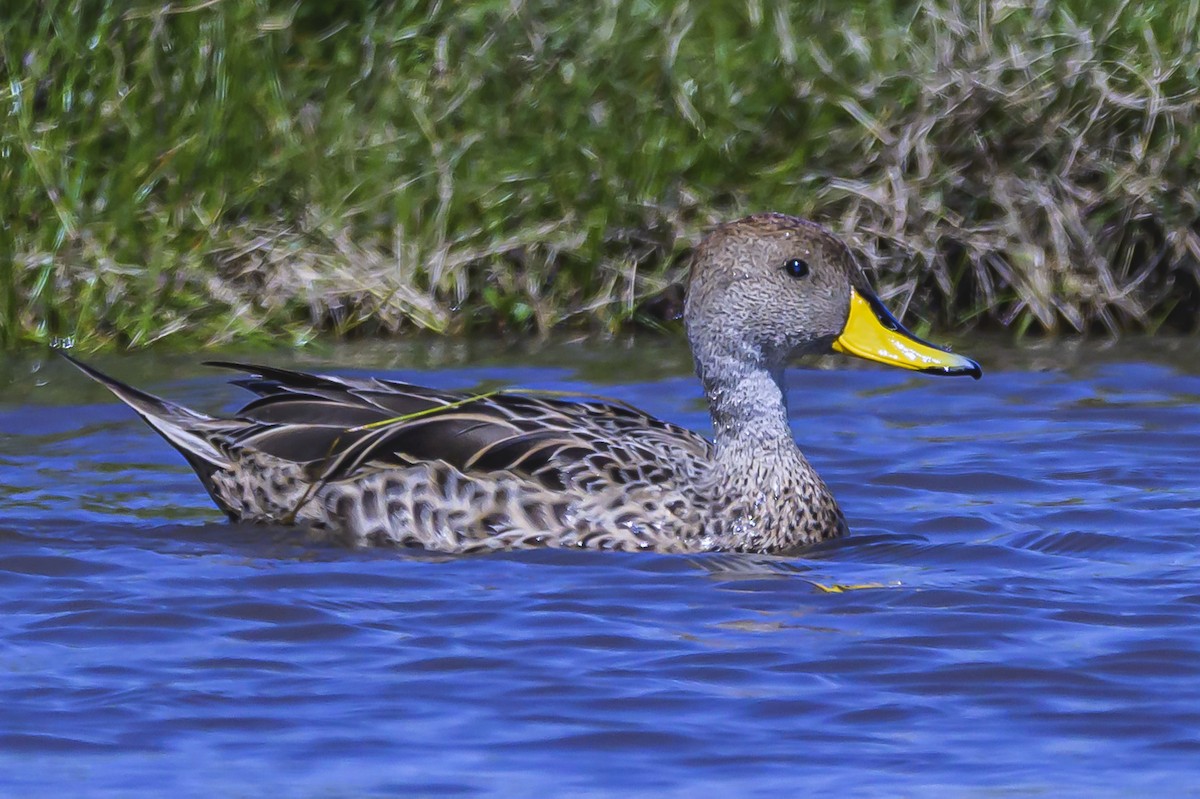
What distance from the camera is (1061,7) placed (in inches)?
346

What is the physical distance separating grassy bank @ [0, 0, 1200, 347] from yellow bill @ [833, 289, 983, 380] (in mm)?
2333

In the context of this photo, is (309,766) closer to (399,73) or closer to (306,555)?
(306,555)

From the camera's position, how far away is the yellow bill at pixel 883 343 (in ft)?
20.4

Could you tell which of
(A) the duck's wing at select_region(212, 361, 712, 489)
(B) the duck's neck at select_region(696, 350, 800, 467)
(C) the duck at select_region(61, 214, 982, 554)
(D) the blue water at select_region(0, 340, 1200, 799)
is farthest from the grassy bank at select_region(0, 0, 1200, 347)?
(B) the duck's neck at select_region(696, 350, 800, 467)

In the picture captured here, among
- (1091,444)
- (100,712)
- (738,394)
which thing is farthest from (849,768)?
(1091,444)

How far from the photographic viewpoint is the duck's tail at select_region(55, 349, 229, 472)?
260 inches

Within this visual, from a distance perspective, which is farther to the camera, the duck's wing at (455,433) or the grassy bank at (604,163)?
the grassy bank at (604,163)

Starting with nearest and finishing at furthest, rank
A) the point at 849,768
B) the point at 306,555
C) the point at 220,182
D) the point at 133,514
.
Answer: the point at 849,768 → the point at 306,555 → the point at 133,514 → the point at 220,182

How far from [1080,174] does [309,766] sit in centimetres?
524

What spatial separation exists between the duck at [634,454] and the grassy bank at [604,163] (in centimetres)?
208

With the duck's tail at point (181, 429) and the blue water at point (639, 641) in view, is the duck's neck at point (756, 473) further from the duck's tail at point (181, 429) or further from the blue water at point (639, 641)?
the duck's tail at point (181, 429)

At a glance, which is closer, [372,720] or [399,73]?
[372,720]

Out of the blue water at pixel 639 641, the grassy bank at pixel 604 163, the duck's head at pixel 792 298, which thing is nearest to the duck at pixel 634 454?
the duck's head at pixel 792 298

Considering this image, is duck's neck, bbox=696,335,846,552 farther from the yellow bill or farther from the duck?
the yellow bill
